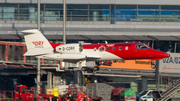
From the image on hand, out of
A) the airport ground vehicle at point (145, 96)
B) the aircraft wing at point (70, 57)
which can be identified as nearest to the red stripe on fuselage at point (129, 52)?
the aircraft wing at point (70, 57)

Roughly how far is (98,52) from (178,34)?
87.1ft

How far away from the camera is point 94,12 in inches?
2682

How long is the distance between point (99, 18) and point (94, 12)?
1.77 metres

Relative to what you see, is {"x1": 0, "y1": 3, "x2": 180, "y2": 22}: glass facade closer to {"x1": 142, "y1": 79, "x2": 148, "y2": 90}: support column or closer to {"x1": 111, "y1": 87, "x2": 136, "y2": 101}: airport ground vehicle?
{"x1": 142, "y1": 79, "x2": 148, "y2": 90}: support column

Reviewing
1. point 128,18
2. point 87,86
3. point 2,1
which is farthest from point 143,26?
point 2,1

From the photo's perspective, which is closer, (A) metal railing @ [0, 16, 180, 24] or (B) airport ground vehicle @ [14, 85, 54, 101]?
(B) airport ground vehicle @ [14, 85, 54, 101]

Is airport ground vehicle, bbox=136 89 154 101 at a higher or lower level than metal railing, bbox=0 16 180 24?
lower

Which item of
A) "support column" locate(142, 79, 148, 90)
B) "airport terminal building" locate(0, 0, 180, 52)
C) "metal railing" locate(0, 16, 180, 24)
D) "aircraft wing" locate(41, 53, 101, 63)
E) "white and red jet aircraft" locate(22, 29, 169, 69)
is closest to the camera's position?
"white and red jet aircraft" locate(22, 29, 169, 69)

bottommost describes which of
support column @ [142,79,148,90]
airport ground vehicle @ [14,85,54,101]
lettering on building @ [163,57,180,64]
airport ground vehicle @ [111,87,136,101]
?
support column @ [142,79,148,90]

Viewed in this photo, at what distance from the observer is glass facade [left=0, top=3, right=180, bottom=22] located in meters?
67.1

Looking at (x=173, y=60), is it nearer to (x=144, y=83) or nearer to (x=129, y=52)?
(x=144, y=83)

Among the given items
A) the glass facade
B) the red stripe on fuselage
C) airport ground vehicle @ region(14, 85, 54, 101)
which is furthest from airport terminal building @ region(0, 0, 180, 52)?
the red stripe on fuselage

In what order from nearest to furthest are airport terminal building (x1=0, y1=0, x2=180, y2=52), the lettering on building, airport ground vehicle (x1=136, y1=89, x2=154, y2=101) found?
airport ground vehicle (x1=136, y1=89, x2=154, y2=101) → the lettering on building → airport terminal building (x1=0, y1=0, x2=180, y2=52)

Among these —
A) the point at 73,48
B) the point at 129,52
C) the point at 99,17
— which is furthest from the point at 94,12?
the point at 129,52
